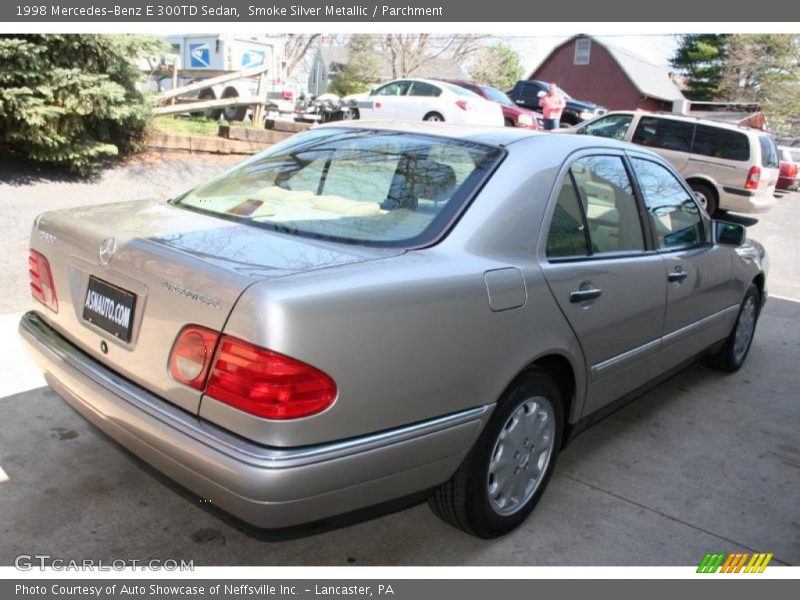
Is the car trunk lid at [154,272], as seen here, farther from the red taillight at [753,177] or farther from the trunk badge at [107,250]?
Answer: the red taillight at [753,177]

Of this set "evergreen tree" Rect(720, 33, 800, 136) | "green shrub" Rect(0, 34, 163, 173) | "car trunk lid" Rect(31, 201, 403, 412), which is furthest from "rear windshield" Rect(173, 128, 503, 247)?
"evergreen tree" Rect(720, 33, 800, 136)

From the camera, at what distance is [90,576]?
2.49m

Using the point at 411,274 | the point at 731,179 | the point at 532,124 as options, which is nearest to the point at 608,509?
the point at 411,274

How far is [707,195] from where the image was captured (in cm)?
1231

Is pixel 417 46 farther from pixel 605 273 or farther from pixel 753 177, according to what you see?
pixel 605 273

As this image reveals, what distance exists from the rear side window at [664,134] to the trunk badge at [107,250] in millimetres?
11488

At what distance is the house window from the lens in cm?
4322

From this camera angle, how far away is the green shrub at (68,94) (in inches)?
272

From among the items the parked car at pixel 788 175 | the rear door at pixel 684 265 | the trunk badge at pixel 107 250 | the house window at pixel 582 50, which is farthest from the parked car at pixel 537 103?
the trunk badge at pixel 107 250

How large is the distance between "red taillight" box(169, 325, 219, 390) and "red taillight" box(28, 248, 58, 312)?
0.90 meters

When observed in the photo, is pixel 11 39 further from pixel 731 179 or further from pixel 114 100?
pixel 731 179

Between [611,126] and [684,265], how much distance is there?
9954 mm

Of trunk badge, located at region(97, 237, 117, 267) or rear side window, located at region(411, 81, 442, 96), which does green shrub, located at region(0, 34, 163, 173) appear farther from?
rear side window, located at region(411, 81, 442, 96)

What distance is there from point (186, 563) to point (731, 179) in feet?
38.4
